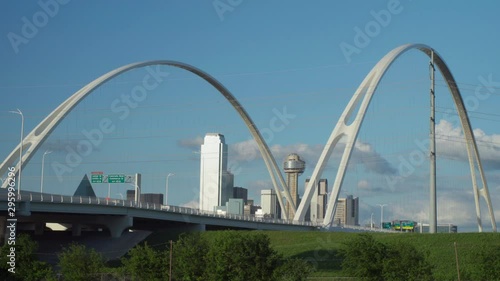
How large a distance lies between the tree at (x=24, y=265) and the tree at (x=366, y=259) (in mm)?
20876

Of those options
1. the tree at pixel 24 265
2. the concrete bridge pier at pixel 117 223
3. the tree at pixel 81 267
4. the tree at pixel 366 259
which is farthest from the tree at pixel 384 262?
the concrete bridge pier at pixel 117 223

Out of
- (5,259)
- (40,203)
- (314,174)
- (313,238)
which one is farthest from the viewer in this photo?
(314,174)

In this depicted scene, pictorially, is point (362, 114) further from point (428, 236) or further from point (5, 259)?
point (5, 259)

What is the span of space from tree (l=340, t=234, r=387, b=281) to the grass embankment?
5.17 m

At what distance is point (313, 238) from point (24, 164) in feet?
96.0

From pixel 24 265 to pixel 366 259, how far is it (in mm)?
24163

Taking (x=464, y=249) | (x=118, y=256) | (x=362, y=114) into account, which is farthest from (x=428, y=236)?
(x=118, y=256)

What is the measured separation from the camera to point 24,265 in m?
61.3

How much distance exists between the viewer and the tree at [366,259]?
5706cm

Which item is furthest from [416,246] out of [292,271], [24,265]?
[24,265]

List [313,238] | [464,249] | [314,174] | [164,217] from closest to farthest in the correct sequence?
[464,249]
[313,238]
[164,217]
[314,174]

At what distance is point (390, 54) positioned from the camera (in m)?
96.6

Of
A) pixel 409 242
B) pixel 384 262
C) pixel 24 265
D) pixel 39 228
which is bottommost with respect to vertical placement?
pixel 24 265

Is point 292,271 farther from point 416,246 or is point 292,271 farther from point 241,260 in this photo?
point 416,246
